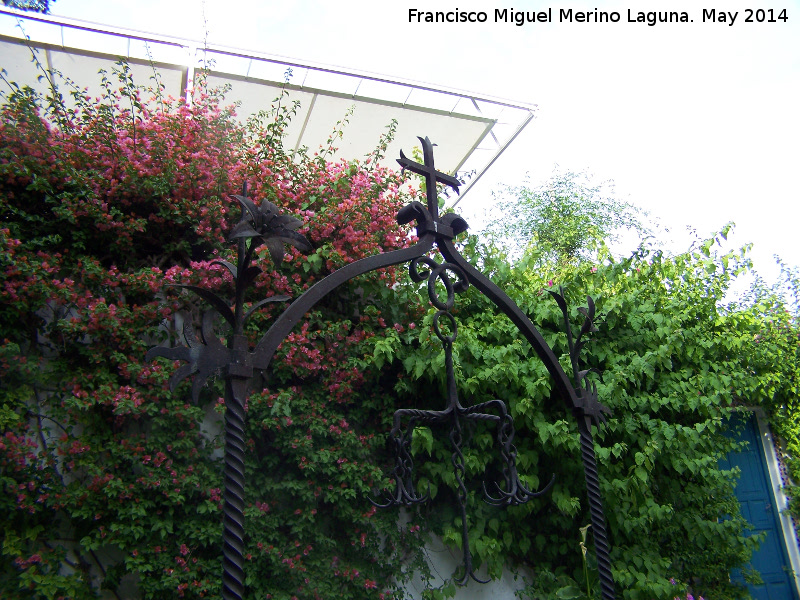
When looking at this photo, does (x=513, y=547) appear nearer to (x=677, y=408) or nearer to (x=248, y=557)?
(x=677, y=408)

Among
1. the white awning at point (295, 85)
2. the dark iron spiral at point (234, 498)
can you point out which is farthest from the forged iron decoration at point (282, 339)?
the white awning at point (295, 85)

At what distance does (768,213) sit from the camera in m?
5.66

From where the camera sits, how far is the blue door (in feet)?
15.0

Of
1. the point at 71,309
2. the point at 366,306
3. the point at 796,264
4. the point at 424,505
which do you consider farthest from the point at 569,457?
the point at 796,264

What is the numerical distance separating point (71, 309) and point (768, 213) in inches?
241

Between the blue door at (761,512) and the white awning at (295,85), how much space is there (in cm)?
344

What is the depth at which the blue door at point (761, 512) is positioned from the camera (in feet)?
15.0

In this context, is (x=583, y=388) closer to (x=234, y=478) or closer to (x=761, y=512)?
(x=234, y=478)

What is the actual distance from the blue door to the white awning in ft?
11.3

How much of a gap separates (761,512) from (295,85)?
5.40 meters

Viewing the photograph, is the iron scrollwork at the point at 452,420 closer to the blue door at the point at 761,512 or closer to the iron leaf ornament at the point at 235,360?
the iron leaf ornament at the point at 235,360

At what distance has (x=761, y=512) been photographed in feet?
15.5

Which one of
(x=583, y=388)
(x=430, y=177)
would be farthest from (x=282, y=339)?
(x=583, y=388)

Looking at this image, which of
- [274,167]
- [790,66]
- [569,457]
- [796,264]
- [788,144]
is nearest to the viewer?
[569,457]
